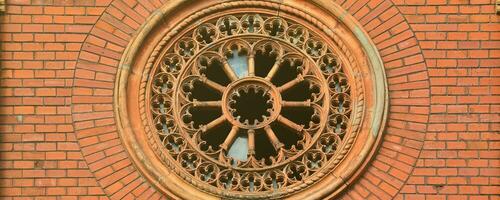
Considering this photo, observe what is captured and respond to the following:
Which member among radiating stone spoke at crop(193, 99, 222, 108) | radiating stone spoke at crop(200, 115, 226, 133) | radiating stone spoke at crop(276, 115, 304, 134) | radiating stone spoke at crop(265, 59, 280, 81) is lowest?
radiating stone spoke at crop(276, 115, 304, 134)

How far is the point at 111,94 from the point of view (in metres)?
14.5

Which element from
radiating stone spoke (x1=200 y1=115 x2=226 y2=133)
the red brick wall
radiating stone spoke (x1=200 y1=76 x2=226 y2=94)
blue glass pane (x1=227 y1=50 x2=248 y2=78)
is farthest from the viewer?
blue glass pane (x1=227 y1=50 x2=248 y2=78)

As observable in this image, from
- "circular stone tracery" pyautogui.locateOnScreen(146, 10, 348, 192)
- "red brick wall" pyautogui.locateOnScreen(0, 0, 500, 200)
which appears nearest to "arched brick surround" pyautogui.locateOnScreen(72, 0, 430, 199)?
"red brick wall" pyautogui.locateOnScreen(0, 0, 500, 200)

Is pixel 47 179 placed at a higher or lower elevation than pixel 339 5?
lower

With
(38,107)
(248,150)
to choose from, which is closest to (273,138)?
(248,150)

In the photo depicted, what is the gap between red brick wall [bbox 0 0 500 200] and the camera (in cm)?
1432

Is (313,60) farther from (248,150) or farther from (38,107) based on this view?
(38,107)

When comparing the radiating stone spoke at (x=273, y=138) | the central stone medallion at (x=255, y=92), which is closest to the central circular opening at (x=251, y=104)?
the central stone medallion at (x=255, y=92)

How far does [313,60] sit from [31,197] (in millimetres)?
2760

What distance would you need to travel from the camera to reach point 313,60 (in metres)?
14.8

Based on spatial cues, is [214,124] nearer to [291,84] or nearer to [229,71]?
[229,71]

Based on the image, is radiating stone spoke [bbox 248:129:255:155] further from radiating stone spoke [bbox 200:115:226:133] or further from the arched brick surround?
the arched brick surround

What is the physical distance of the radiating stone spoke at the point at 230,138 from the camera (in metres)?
14.5

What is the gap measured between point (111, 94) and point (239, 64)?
1202 millimetres
